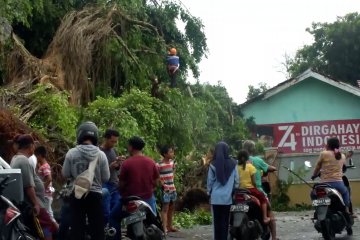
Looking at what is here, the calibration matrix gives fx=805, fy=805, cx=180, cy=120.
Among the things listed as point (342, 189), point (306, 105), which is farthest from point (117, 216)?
point (306, 105)

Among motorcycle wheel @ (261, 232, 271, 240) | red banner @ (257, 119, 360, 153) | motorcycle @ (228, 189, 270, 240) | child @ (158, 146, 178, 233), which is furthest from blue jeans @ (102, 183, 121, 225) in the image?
red banner @ (257, 119, 360, 153)

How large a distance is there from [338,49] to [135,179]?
3637 cm

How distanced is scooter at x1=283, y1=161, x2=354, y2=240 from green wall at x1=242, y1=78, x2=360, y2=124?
25.1m

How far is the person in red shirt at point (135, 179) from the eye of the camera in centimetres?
1058

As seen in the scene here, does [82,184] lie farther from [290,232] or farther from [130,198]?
[290,232]

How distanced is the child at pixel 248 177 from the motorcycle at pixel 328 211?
1019 mm

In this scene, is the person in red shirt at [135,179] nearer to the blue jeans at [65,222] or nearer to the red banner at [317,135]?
the blue jeans at [65,222]

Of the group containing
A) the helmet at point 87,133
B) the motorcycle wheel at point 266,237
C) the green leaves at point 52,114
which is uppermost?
the green leaves at point 52,114

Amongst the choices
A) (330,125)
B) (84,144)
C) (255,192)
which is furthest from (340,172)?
(330,125)

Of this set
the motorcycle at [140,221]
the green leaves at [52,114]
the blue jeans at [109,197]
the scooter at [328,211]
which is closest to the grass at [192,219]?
the green leaves at [52,114]

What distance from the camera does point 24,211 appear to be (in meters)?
9.51

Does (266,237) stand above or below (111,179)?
below

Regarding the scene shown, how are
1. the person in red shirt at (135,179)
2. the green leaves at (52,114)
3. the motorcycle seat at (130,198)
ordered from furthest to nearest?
the green leaves at (52,114) < the person in red shirt at (135,179) < the motorcycle seat at (130,198)

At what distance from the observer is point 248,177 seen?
11.9 m
